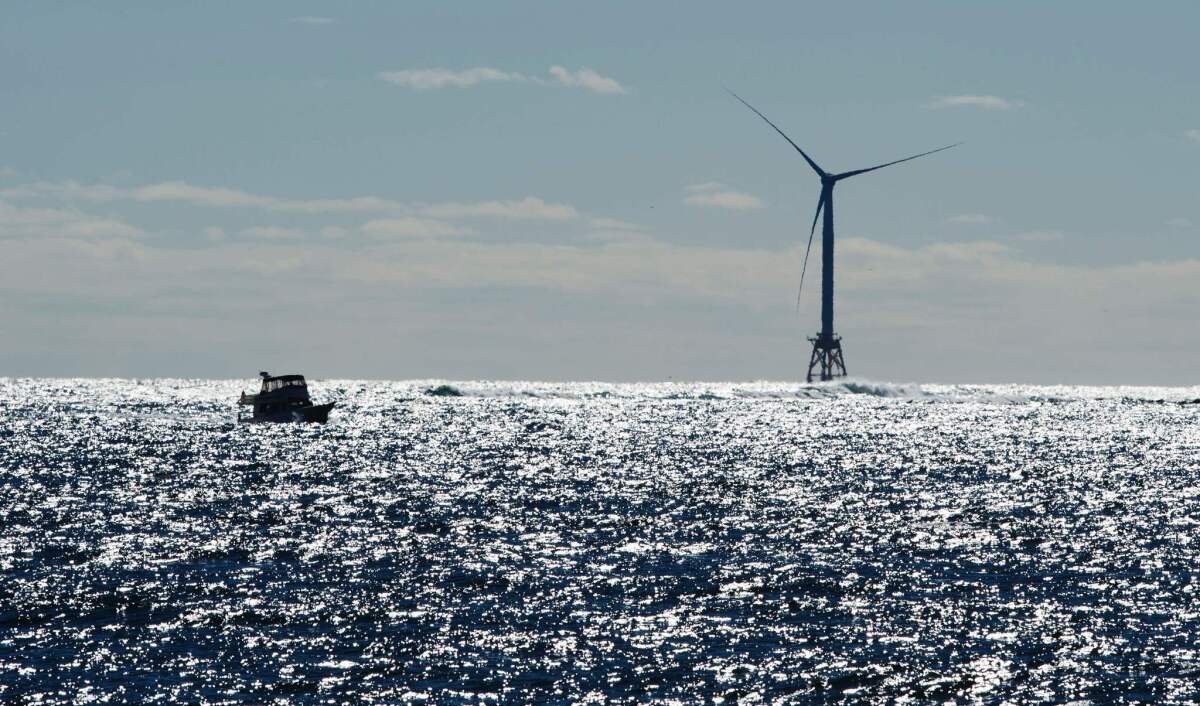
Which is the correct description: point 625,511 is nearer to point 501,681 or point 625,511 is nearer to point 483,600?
point 483,600

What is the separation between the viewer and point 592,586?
159ft

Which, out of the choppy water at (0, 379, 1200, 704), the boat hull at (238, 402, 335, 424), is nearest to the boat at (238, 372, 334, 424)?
the boat hull at (238, 402, 335, 424)

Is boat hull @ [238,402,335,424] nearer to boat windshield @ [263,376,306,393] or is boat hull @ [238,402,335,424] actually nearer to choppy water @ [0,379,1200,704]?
boat windshield @ [263,376,306,393]

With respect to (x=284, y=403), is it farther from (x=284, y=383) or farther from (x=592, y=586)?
(x=592, y=586)

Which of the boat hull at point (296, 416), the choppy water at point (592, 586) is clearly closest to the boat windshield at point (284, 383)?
the boat hull at point (296, 416)

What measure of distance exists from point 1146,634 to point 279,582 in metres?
29.5

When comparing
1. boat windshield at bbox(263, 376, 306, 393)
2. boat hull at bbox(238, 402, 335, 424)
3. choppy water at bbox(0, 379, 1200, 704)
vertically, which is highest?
boat windshield at bbox(263, 376, 306, 393)

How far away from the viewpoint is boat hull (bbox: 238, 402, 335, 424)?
169 metres

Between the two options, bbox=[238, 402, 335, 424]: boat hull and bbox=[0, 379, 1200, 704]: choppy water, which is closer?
bbox=[0, 379, 1200, 704]: choppy water

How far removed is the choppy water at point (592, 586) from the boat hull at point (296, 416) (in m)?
62.6

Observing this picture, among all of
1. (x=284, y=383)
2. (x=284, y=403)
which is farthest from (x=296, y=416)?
(x=284, y=383)

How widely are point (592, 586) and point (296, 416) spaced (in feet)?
416

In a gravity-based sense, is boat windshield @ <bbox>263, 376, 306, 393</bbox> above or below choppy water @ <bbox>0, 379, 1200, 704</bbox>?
above

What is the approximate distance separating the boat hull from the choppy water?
205 ft
